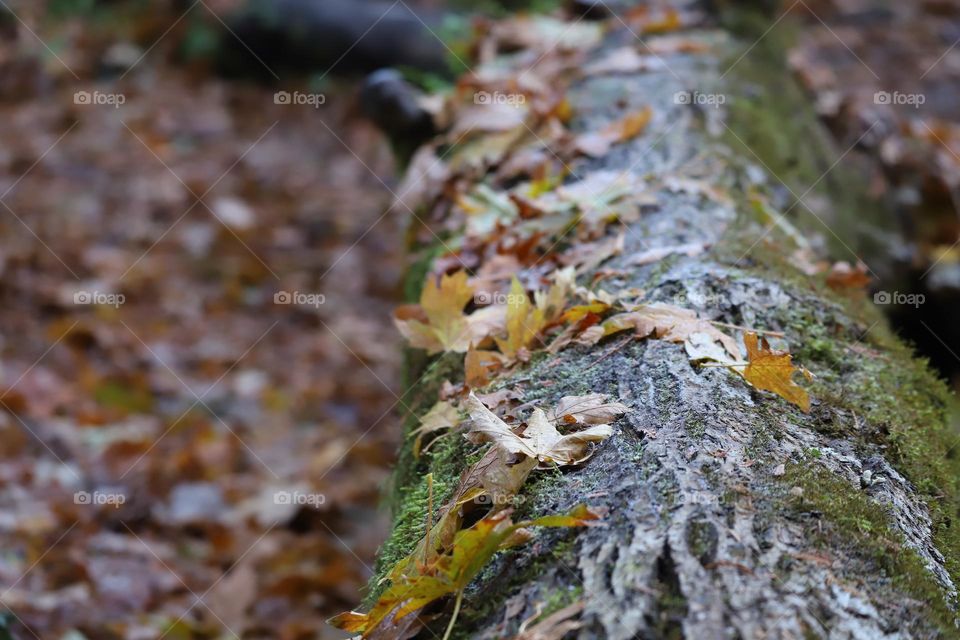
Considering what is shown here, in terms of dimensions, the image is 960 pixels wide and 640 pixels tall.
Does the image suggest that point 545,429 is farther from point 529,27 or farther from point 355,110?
point 355,110

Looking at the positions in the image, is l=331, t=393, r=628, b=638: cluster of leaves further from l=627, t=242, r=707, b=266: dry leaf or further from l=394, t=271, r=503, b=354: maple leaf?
l=627, t=242, r=707, b=266: dry leaf

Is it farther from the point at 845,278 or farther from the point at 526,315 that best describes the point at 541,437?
the point at 845,278

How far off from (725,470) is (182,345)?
368 centimetres

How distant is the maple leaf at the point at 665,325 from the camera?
1686 millimetres

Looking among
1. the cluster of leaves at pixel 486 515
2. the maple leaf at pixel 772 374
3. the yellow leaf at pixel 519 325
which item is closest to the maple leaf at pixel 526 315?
the yellow leaf at pixel 519 325

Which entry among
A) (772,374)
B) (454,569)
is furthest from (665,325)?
(454,569)

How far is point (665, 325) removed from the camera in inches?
68.1

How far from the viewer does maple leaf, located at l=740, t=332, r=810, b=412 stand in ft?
4.99

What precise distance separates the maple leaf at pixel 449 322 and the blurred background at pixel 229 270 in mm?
454

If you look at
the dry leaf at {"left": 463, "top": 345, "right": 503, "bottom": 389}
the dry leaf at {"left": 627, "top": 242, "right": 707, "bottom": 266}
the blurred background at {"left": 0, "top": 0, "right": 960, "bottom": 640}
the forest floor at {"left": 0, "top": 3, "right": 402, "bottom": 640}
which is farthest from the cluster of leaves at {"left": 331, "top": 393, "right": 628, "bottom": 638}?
the forest floor at {"left": 0, "top": 3, "right": 402, "bottom": 640}

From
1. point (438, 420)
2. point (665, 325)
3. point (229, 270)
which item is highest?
point (665, 325)

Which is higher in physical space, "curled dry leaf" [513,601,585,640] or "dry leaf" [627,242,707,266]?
"dry leaf" [627,242,707,266]

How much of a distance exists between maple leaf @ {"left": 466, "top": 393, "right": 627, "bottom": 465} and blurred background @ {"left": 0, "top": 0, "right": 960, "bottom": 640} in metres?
1.02

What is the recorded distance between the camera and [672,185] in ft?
8.49
